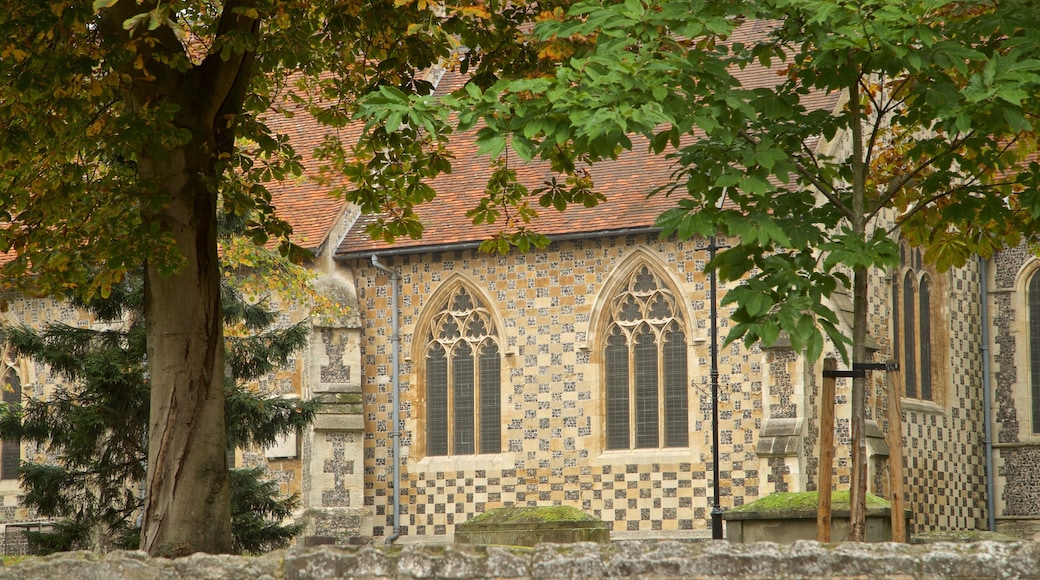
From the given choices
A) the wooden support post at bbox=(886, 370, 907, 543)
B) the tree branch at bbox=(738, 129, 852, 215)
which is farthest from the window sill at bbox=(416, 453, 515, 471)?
the tree branch at bbox=(738, 129, 852, 215)

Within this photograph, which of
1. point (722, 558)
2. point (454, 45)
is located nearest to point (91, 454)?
point (454, 45)

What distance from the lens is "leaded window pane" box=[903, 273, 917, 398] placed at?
2573 centimetres

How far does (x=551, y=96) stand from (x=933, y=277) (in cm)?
2022

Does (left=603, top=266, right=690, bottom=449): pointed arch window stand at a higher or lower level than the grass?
higher

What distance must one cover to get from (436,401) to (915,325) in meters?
8.56

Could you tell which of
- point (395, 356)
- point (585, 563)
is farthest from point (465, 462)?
point (585, 563)

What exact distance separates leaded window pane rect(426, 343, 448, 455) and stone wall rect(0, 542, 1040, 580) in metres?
21.3

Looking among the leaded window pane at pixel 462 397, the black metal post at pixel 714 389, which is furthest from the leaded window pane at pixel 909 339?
the leaded window pane at pixel 462 397

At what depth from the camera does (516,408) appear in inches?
1013

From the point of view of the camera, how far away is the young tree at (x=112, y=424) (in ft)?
52.9

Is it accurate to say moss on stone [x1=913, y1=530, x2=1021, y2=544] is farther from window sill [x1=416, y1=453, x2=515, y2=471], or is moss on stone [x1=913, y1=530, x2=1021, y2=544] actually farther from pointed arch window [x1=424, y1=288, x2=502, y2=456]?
pointed arch window [x1=424, y1=288, x2=502, y2=456]

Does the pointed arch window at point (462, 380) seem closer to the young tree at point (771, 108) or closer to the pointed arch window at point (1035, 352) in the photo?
the pointed arch window at point (1035, 352)

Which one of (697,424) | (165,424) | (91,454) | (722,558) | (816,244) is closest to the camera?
(722,558)

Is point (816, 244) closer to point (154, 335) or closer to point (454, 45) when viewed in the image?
point (454, 45)
